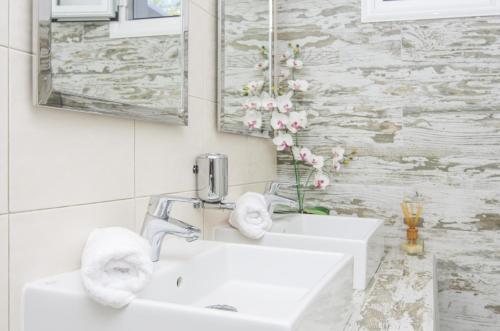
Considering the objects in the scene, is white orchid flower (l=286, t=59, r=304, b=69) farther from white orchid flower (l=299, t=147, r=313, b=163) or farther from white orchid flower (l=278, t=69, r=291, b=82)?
white orchid flower (l=299, t=147, r=313, b=163)

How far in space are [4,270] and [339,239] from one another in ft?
3.10

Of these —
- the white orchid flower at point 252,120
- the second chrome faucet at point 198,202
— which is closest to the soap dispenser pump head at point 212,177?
the second chrome faucet at point 198,202

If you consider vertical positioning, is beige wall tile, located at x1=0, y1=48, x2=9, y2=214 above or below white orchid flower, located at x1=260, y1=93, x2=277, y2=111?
below

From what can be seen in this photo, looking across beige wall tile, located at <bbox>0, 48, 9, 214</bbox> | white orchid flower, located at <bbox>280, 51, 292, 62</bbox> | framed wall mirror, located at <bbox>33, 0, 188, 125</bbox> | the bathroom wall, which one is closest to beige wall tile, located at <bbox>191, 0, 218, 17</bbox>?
framed wall mirror, located at <bbox>33, 0, 188, 125</bbox>

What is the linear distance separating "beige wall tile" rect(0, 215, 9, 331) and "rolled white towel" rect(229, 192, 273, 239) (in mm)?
736

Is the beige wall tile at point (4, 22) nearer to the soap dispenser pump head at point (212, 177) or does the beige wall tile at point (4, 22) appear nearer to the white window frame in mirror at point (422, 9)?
the soap dispenser pump head at point (212, 177)

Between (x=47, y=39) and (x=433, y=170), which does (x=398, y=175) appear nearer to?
(x=433, y=170)

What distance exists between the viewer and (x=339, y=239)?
1.44 meters

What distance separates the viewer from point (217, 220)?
5.36ft

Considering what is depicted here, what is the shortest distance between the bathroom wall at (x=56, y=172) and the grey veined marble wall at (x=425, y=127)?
1.03 meters

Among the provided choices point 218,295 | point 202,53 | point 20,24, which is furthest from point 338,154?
point 20,24

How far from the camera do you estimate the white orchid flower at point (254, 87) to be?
1865 mm

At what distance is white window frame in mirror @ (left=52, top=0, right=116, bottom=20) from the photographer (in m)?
0.91

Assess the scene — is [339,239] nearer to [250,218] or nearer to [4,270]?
[250,218]
